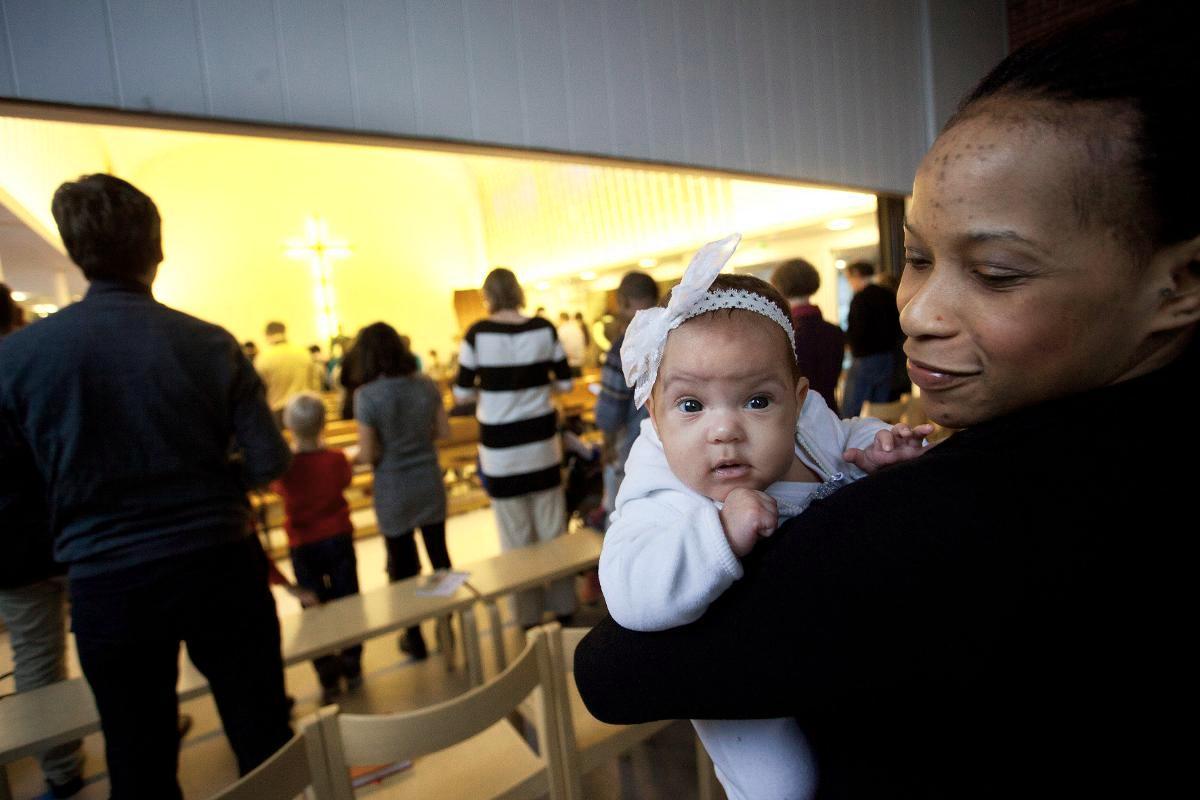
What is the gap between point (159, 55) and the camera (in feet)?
6.32

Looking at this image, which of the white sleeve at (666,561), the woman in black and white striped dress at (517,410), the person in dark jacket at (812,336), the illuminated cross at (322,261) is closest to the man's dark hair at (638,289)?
the woman in black and white striped dress at (517,410)

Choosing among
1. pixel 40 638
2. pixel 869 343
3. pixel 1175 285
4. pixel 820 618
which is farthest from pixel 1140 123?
pixel 869 343

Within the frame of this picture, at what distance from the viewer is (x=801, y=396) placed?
36.2 inches

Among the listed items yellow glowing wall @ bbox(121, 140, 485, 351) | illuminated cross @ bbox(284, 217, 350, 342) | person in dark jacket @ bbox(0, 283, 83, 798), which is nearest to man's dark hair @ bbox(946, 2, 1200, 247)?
person in dark jacket @ bbox(0, 283, 83, 798)

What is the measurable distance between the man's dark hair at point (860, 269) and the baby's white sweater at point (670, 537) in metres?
4.07

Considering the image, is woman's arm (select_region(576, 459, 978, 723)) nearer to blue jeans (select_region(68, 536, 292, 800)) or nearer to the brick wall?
blue jeans (select_region(68, 536, 292, 800))

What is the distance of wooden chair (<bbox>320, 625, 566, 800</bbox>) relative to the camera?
1.28 metres

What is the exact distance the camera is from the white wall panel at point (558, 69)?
1.89 m

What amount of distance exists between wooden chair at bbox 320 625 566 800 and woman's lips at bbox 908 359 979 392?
3.72 feet

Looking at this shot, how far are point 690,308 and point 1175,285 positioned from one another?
51cm

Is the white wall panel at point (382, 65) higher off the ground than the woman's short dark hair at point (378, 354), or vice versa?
the white wall panel at point (382, 65)

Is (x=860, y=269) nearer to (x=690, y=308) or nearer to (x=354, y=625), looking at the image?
(x=354, y=625)

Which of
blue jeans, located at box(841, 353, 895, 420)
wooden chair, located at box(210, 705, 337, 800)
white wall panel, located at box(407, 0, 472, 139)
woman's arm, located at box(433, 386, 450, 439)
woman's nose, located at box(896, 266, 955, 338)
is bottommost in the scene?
wooden chair, located at box(210, 705, 337, 800)

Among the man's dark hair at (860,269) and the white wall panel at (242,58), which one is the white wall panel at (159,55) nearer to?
the white wall panel at (242,58)
